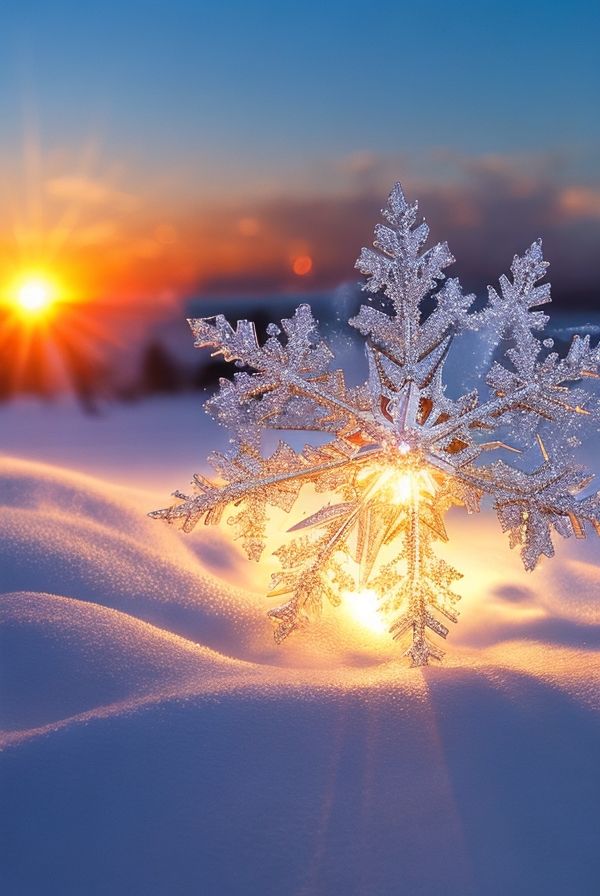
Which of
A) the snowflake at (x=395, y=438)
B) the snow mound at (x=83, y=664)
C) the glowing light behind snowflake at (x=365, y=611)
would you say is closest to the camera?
the snow mound at (x=83, y=664)

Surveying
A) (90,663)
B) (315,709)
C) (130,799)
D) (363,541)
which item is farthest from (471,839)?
(90,663)

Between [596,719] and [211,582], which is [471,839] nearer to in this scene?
[596,719]

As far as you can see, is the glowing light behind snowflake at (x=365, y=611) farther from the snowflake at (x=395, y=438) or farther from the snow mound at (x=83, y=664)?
the snow mound at (x=83, y=664)

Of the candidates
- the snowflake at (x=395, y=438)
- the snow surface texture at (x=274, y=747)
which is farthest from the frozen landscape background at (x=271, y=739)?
Result: the snowflake at (x=395, y=438)

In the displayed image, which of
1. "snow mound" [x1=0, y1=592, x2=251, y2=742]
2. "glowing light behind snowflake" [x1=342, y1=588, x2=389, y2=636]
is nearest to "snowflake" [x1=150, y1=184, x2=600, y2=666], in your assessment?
"glowing light behind snowflake" [x1=342, y1=588, x2=389, y2=636]

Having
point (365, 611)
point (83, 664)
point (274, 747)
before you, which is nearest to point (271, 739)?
point (274, 747)

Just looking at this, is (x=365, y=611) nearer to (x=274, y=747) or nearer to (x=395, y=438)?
(x=395, y=438)

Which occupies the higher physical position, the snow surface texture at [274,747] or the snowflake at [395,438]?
the snowflake at [395,438]

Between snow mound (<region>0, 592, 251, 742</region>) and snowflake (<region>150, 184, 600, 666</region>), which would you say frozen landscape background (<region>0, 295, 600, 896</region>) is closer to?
snow mound (<region>0, 592, 251, 742</region>)
